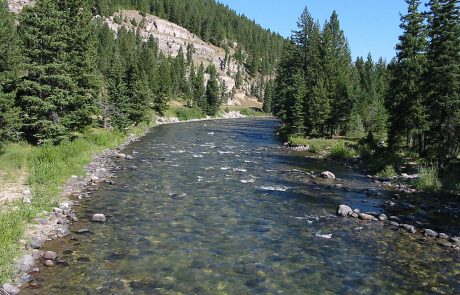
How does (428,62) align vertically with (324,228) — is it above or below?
above

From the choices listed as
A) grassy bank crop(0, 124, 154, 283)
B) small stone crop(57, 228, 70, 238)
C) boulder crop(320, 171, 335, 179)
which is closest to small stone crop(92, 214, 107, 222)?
small stone crop(57, 228, 70, 238)

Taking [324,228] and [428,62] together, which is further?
[428,62]

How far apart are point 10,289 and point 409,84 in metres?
42.3

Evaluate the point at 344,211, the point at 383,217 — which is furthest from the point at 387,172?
the point at 344,211

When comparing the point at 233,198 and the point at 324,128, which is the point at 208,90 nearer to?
the point at 324,128

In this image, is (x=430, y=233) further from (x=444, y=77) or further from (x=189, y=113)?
(x=189, y=113)

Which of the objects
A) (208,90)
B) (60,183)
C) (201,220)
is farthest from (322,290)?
(208,90)

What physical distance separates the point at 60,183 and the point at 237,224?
12.7 m

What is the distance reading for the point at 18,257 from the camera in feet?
53.2

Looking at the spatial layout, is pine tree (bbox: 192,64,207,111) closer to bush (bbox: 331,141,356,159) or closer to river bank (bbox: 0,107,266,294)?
bush (bbox: 331,141,356,159)

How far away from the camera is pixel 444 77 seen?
132 feet

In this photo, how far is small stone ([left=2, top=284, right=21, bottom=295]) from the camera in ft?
45.0

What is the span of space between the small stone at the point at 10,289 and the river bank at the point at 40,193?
6cm

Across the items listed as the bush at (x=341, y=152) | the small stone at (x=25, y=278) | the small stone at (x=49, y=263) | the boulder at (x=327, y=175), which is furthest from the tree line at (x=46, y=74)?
the bush at (x=341, y=152)
